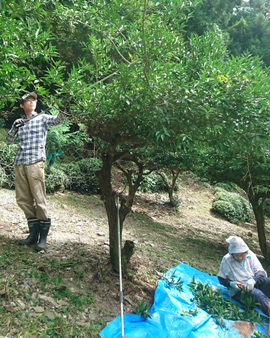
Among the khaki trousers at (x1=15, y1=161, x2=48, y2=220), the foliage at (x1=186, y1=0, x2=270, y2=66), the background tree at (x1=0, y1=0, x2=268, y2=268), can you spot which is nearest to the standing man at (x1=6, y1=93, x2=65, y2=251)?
the khaki trousers at (x1=15, y1=161, x2=48, y2=220)

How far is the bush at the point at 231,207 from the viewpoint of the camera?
11.6m

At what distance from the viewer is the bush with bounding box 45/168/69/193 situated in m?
7.39

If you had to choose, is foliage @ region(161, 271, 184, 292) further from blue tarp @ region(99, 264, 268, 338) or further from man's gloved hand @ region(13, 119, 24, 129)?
man's gloved hand @ region(13, 119, 24, 129)

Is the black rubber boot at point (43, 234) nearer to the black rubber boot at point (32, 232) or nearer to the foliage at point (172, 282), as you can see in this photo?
the black rubber boot at point (32, 232)

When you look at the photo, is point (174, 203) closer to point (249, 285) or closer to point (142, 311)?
point (249, 285)

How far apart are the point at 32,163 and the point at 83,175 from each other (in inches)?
212

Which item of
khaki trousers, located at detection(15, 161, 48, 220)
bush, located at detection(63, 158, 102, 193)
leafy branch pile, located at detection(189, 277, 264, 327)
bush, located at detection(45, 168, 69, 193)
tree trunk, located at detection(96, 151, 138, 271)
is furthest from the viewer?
bush, located at detection(63, 158, 102, 193)

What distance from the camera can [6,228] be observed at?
419 cm

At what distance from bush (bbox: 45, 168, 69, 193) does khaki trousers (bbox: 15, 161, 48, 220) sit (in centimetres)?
377

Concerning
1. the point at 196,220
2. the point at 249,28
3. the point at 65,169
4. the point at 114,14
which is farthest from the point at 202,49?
the point at 249,28

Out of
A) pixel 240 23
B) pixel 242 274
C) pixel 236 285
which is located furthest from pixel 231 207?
pixel 240 23

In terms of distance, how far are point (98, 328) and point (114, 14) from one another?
2.94m

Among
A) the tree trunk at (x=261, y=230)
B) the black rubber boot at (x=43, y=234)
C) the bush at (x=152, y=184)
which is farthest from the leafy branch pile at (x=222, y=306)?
the bush at (x=152, y=184)

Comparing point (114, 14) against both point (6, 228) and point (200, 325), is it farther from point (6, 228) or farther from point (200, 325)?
point (6, 228)
